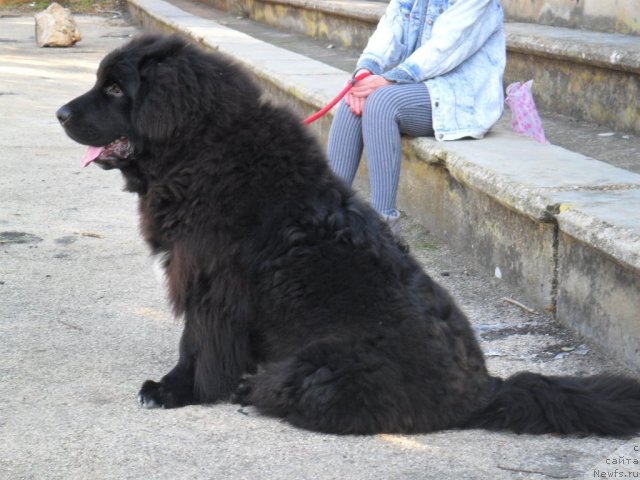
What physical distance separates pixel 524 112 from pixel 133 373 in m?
2.65

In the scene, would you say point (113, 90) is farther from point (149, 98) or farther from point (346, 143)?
point (346, 143)

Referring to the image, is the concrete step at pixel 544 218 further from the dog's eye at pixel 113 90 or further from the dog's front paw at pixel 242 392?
the dog's eye at pixel 113 90

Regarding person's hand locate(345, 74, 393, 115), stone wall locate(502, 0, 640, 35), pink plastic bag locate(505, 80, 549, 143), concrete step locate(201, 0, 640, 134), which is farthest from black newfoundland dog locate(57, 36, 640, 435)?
stone wall locate(502, 0, 640, 35)

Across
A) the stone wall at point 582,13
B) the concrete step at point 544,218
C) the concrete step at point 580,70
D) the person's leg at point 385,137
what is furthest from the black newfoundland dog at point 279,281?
the stone wall at point 582,13

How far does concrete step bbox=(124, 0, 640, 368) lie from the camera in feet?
12.0

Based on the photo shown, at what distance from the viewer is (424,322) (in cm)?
315

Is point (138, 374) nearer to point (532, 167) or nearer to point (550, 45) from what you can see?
point (532, 167)

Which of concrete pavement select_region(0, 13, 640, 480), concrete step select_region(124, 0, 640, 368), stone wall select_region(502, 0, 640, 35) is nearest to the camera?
concrete pavement select_region(0, 13, 640, 480)

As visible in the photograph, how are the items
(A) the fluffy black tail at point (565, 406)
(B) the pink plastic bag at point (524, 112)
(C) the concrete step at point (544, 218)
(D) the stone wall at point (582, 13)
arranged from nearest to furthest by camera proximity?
(A) the fluffy black tail at point (565, 406) → (C) the concrete step at point (544, 218) → (B) the pink plastic bag at point (524, 112) → (D) the stone wall at point (582, 13)

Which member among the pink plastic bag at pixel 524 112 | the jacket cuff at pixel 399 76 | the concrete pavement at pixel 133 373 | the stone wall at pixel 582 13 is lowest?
the concrete pavement at pixel 133 373

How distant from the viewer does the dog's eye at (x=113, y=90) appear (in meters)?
3.44

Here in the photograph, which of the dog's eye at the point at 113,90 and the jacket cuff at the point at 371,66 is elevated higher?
the dog's eye at the point at 113,90

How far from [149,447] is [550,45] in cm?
452

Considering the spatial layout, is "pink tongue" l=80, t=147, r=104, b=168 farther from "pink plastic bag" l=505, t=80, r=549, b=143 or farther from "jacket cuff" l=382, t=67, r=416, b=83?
"pink plastic bag" l=505, t=80, r=549, b=143
